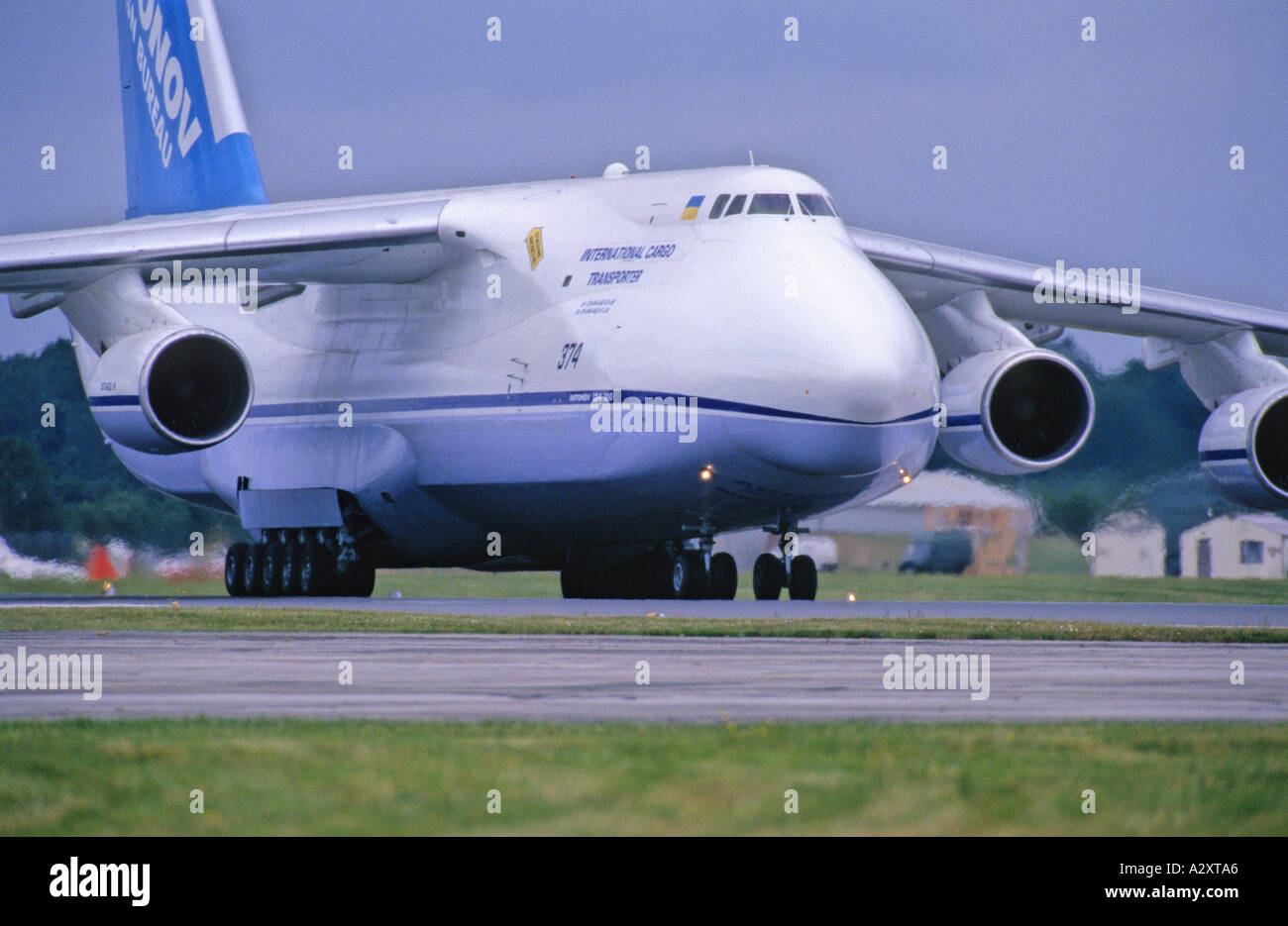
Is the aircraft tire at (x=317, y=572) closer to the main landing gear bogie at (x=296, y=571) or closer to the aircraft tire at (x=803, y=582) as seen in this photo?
the main landing gear bogie at (x=296, y=571)

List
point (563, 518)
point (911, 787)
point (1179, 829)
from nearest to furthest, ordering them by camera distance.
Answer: point (1179, 829) < point (911, 787) < point (563, 518)

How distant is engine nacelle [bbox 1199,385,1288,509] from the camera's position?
83.8ft

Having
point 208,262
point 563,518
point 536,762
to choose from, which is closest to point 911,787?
point 536,762

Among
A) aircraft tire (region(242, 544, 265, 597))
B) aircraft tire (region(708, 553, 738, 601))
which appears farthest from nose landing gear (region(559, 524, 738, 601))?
aircraft tire (region(242, 544, 265, 597))

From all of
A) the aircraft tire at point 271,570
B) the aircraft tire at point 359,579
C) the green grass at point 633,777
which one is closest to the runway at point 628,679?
the green grass at point 633,777

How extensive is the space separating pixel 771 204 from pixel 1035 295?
18.5ft

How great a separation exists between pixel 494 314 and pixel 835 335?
16.4ft

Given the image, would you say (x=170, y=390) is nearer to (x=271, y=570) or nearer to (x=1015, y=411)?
(x=271, y=570)

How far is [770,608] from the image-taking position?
→ 21.9 meters

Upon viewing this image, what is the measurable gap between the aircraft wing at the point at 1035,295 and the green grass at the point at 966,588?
3.46 metres

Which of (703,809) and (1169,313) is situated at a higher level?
(1169,313)

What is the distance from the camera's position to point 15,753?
878 centimetres

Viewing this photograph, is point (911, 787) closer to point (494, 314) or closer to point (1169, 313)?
point (494, 314)

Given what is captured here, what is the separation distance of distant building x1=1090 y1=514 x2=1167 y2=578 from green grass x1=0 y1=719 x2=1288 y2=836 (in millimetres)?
18317
